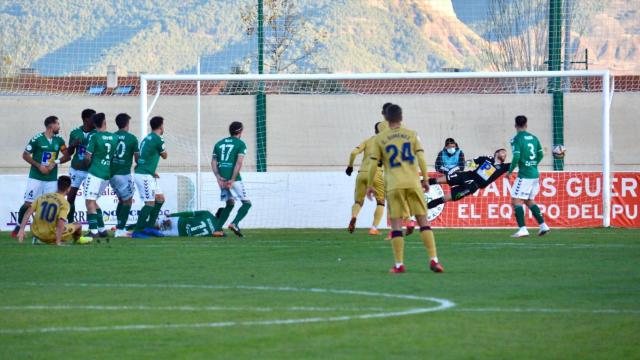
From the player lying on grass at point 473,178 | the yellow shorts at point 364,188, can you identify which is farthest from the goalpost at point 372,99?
the yellow shorts at point 364,188

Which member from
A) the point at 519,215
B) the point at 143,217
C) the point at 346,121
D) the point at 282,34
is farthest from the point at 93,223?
the point at 346,121

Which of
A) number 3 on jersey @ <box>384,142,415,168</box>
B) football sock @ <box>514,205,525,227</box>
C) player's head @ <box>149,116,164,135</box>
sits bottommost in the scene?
football sock @ <box>514,205,525,227</box>

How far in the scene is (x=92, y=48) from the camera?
3400 centimetres

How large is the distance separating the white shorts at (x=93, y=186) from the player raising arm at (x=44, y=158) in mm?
812

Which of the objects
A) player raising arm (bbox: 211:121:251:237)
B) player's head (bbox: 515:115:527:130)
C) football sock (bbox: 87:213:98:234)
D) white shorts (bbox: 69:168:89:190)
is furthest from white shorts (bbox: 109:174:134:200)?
player's head (bbox: 515:115:527:130)

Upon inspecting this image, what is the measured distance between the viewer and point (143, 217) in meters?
22.1

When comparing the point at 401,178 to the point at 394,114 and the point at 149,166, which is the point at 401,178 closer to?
the point at 394,114

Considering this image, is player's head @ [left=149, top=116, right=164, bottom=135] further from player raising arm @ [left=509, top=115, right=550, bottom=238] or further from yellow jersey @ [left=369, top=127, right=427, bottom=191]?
yellow jersey @ [left=369, top=127, right=427, bottom=191]

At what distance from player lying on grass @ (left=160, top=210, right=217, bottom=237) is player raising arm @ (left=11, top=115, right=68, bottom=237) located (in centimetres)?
223

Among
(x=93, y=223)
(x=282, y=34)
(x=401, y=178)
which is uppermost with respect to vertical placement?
(x=282, y=34)

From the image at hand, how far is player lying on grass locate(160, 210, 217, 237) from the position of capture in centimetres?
2289

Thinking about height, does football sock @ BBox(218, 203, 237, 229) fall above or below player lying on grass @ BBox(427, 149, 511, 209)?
below

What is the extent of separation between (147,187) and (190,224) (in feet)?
4.76

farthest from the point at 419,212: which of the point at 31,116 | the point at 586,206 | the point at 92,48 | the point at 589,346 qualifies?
the point at 31,116
